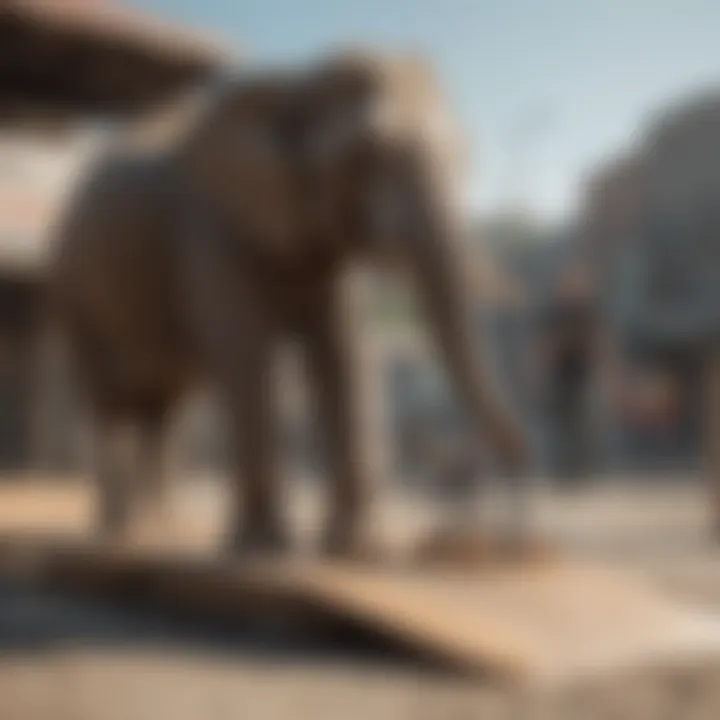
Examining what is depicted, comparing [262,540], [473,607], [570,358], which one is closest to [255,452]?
[262,540]

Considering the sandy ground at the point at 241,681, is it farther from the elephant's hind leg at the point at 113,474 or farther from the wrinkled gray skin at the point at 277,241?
the elephant's hind leg at the point at 113,474

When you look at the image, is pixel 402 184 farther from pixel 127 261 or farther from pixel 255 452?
pixel 127 261

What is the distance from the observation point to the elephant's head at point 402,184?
6.66 feet

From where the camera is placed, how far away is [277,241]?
2.31m

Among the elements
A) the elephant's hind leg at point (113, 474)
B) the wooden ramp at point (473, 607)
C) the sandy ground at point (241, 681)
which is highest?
the elephant's hind leg at point (113, 474)

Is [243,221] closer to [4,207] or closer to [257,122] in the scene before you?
[257,122]

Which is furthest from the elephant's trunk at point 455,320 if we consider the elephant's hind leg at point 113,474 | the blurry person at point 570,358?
the blurry person at point 570,358

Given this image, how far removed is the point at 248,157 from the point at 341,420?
59 cm

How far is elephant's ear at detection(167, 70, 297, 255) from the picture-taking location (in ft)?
7.47

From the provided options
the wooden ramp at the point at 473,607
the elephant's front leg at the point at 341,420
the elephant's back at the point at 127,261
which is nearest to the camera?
the wooden ramp at the point at 473,607

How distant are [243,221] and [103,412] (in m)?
0.91

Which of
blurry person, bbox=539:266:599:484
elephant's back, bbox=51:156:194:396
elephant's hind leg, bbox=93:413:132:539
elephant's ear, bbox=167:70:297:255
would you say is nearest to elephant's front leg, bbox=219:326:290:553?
elephant's ear, bbox=167:70:297:255

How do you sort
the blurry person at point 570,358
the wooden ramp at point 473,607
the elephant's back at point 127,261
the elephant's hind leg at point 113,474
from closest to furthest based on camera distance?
the wooden ramp at point 473,607 < the elephant's back at point 127,261 < the elephant's hind leg at point 113,474 < the blurry person at point 570,358

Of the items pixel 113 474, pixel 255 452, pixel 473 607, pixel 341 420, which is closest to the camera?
pixel 473 607
